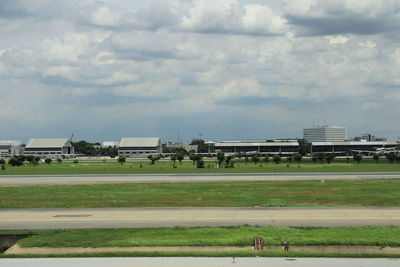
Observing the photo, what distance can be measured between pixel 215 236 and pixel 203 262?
19.4ft

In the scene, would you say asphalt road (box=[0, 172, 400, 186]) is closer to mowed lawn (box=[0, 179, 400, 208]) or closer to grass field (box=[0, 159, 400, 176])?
mowed lawn (box=[0, 179, 400, 208])

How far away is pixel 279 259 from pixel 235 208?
17.2 m

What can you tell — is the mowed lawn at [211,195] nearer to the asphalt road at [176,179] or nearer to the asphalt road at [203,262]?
the asphalt road at [176,179]

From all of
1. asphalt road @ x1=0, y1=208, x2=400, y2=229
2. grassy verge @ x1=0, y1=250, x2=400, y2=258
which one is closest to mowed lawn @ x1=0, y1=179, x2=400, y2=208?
asphalt road @ x1=0, y1=208, x2=400, y2=229

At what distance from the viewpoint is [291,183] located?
5856 centimetres

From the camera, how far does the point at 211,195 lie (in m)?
46.4

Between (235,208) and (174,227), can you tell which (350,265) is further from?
(235,208)

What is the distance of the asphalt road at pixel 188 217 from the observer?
29703mm

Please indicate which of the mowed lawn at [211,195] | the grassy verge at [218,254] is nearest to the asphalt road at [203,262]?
the grassy verge at [218,254]

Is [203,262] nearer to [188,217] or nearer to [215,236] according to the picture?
[215,236]

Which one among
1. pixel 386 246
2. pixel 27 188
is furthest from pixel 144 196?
pixel 386 246

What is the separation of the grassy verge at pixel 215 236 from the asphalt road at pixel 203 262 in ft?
10.7

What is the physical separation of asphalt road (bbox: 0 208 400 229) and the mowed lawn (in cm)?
328

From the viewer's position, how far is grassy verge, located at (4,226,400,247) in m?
23.3
